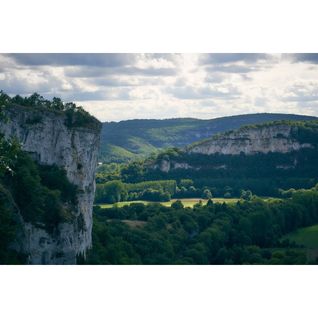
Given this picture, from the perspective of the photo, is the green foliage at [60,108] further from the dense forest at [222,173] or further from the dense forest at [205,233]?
the dense forest at [222,173]

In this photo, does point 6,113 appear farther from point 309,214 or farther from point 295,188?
point 295,188

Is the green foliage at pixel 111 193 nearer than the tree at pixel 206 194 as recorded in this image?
Yes

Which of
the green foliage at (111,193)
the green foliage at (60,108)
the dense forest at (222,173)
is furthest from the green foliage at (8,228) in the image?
the dense forest at (222,173)

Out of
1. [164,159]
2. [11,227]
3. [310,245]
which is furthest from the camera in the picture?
[164,159]

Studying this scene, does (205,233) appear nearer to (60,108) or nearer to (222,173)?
(60,108)

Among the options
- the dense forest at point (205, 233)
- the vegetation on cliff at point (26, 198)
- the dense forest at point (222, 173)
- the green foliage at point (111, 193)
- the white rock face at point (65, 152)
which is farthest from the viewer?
the dense forest at point (222, 173)

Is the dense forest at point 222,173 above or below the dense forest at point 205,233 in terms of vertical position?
above

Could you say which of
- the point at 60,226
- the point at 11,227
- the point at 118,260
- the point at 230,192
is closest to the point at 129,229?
the point at 118,260
